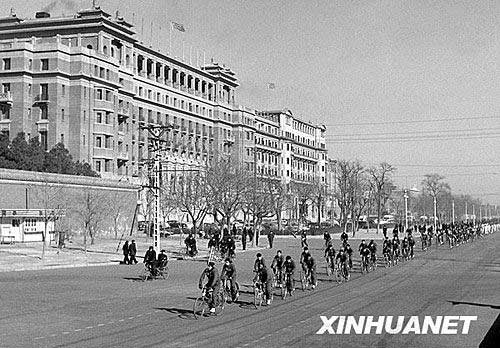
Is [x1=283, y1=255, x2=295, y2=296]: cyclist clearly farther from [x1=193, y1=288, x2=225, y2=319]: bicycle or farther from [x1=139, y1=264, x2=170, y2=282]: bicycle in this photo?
[x1=139, y1=264, x2=170, y2=282]: bicycle

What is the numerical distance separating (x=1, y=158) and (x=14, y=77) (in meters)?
21.1

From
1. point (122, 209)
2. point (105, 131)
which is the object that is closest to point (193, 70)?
point (105, 131)

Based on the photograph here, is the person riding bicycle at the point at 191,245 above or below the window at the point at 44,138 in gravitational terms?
below

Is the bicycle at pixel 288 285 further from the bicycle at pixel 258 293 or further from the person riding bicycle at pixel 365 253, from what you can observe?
the person riding bicycle at pixel 365 253

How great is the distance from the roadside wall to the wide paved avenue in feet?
71.5

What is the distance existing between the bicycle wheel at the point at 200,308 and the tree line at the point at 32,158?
1863 inches

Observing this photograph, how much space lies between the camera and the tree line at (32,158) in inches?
2516

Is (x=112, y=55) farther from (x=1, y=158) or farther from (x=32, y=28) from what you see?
(x=1, y=158)

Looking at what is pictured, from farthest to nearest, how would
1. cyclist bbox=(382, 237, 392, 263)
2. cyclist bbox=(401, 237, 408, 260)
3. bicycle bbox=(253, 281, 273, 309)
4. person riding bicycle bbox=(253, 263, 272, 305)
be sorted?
cyclist bbox=(401, 237, 408, 260) → cyclist bbox=(382, 237, 392, 263) → person riding bicycle bbox=(253, 263, 272, 305) → bicycle bbox=(253, 281, 273, 309)

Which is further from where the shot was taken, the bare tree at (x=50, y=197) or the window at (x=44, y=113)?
the window at (x=44, y=113)

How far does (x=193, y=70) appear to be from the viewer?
395 feet

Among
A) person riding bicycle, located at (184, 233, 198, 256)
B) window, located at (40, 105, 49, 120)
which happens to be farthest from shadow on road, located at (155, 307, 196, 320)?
window, located at (40, 105, 49, 120)

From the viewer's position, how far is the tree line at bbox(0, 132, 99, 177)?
63.9m

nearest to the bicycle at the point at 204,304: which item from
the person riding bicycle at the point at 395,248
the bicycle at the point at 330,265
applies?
the bicycle at the point at 330,265
